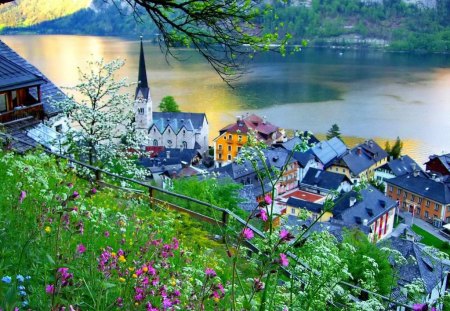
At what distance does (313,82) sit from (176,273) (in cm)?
7201

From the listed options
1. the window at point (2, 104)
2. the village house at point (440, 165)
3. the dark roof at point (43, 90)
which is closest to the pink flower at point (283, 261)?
the window at point (2, 104)

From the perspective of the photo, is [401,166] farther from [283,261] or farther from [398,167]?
[283,261]

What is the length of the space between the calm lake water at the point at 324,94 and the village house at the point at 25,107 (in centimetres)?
3052

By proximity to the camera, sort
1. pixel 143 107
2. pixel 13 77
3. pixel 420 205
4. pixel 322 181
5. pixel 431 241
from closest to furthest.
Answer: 1. pixel 13 77
2. pixel 431 241
3. pixel 420 205
4. pixel 322 181
5. pixel 143 107

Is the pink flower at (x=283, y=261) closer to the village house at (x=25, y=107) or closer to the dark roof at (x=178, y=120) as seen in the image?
the village house at (x=25, y=107)

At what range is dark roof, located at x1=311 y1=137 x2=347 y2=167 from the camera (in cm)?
4211

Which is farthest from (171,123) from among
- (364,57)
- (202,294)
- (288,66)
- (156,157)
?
(364,57)

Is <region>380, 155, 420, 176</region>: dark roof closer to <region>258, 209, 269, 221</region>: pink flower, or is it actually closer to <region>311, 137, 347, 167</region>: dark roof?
<region>311, 137, 347, 167</region>: dark roof

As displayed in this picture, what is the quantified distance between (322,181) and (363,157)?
632 cm

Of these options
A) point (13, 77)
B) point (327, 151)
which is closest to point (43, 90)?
point (13, 77)

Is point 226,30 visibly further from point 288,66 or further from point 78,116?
point 288,66

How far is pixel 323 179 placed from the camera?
37.2 m

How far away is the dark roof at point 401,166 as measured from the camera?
39.8 m

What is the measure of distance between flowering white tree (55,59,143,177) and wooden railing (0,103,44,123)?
27.4 inches
